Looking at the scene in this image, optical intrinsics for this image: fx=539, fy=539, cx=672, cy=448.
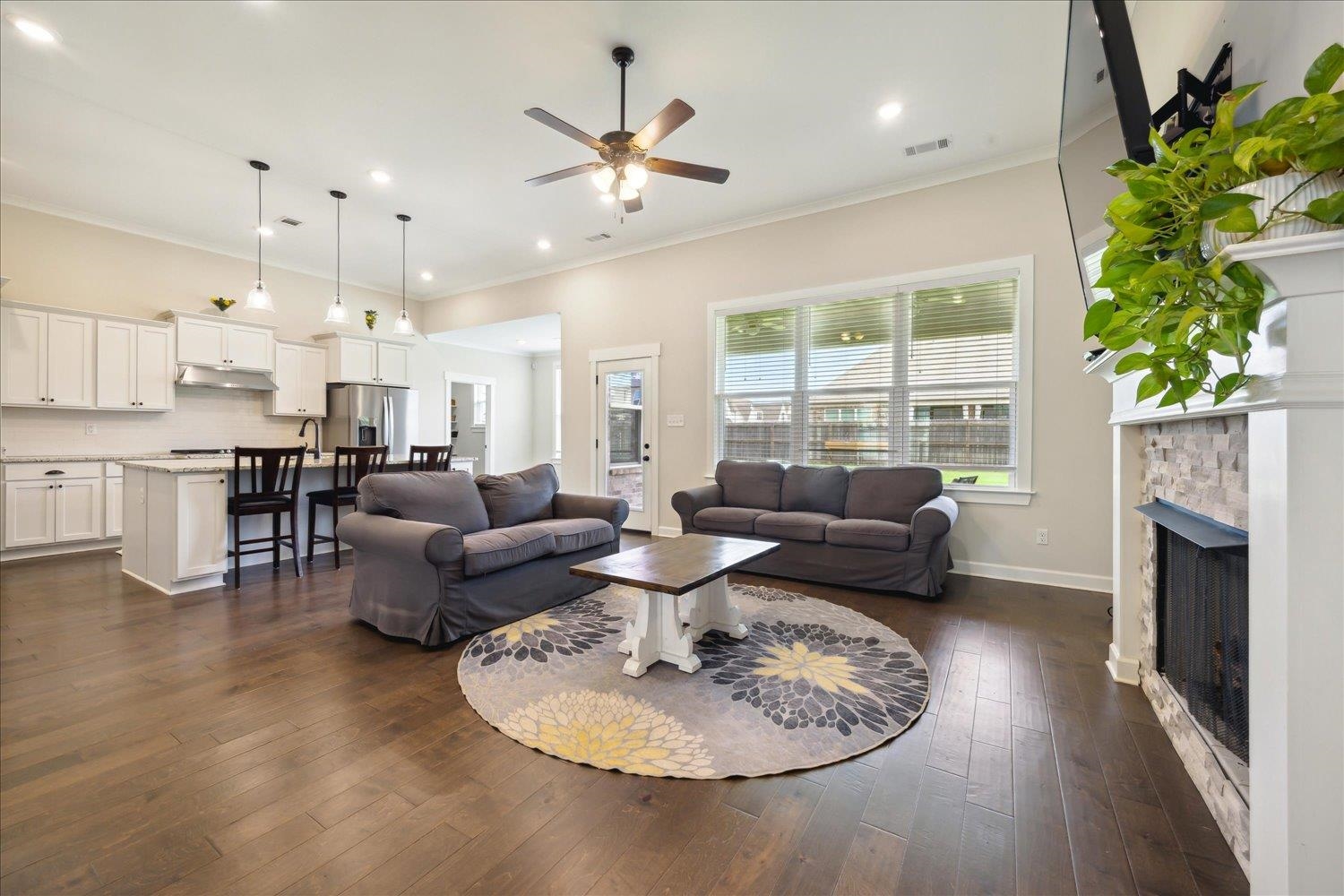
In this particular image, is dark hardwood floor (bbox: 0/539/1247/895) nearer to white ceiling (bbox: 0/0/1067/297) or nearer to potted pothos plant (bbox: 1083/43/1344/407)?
potted pothos plant (bbox: 1083/43/1344/407)

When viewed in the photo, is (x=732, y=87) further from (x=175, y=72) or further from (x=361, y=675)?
(x=361, y=675)

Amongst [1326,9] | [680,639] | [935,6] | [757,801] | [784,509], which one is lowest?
[757,801]

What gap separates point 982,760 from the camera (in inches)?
73.7

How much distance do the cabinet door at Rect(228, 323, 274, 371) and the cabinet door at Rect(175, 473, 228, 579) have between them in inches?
115

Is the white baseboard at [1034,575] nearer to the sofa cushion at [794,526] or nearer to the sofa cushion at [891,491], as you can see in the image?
the sofa cushion at [891,491]

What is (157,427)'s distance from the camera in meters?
5.75

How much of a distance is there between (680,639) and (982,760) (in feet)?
4.13

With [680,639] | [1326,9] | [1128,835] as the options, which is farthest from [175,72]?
[1128,835]

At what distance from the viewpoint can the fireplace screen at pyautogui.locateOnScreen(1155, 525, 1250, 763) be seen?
149cm

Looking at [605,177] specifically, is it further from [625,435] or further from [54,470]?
[54,470]

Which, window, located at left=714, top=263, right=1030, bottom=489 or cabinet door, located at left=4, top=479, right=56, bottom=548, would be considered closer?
window, located at left=714, top=263, right=1030, bottom=489

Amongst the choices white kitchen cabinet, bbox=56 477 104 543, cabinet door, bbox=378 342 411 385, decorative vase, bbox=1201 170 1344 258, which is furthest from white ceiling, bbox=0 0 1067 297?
white kitchen cabinet, bbox=56 477 104 543

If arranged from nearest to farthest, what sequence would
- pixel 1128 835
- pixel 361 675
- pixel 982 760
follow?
pixel 1128 835, pixel 982 760, pixel 361 675

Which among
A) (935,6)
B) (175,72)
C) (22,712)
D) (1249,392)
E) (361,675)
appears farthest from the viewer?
(175,72)
